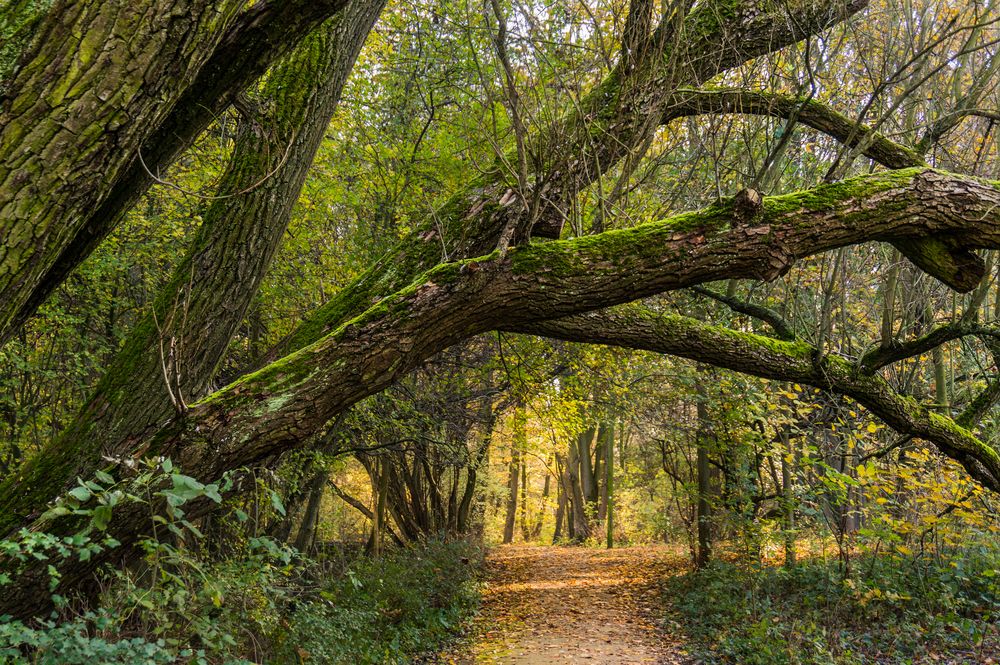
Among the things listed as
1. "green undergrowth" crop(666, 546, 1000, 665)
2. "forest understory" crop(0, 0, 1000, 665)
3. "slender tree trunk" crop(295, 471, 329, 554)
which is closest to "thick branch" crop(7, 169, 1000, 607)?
"forest understory" crop(0, 0, 1000, 665)

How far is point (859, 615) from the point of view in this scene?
7027 mm

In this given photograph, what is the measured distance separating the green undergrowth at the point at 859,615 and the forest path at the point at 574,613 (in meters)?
0.78

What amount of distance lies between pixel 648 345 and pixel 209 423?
2800 millimetres

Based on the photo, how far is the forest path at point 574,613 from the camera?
7375mm

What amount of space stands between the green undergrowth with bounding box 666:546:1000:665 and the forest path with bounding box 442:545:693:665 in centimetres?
78

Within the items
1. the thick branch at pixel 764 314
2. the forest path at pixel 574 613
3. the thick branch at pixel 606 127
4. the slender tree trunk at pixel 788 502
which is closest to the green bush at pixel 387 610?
the forest path at pixel 574 613

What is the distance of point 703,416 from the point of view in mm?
10609

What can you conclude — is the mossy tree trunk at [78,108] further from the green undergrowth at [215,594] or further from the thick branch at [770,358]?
the thick branch at [770,358]

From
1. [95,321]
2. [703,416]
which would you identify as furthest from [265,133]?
[703,416]

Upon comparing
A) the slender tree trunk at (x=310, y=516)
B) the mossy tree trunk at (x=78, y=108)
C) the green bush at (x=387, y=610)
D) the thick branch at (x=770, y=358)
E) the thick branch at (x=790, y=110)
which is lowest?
the green bush at (x=387, y=610)

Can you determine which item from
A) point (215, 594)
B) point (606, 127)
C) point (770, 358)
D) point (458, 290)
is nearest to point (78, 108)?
point (458, 290)

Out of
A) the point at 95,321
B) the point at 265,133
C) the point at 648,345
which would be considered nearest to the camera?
the point at 265,133

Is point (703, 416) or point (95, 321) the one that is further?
point (703, 416)

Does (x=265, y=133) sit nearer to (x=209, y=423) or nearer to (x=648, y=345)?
(x=209, y=423)
